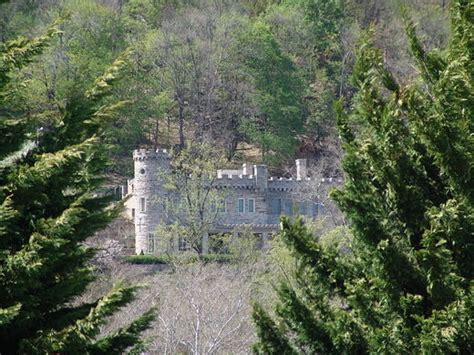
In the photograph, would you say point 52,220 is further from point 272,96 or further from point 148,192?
point 272,96

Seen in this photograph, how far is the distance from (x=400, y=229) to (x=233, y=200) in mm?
48422

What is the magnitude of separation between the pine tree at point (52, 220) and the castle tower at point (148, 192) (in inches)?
1787

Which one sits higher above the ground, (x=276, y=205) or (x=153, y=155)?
(x=153, y=155)

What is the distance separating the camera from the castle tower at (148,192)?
58.0m

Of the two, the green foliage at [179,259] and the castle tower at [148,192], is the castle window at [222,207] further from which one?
the green foliage at [179,259]

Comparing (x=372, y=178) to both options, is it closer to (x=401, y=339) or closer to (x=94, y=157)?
(x=401, y=339)

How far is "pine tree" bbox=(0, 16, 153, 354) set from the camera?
11.0 metres

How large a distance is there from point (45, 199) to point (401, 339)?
12.1ft

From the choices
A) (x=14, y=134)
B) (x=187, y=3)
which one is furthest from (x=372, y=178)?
(x=187, y=3)

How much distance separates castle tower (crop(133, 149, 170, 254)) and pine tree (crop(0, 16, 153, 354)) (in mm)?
45386

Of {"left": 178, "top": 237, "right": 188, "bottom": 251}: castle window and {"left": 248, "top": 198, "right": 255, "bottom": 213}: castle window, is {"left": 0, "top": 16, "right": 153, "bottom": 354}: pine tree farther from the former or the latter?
{"left": 248, "top": 198, "right": 255, "bottom": 213}: castle window

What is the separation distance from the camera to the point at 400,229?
12.1 m

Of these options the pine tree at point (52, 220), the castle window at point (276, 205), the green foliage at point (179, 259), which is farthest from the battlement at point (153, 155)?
the pine tree at point (52, 220)

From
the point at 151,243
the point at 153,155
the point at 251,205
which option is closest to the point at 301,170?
the point at 251,205
